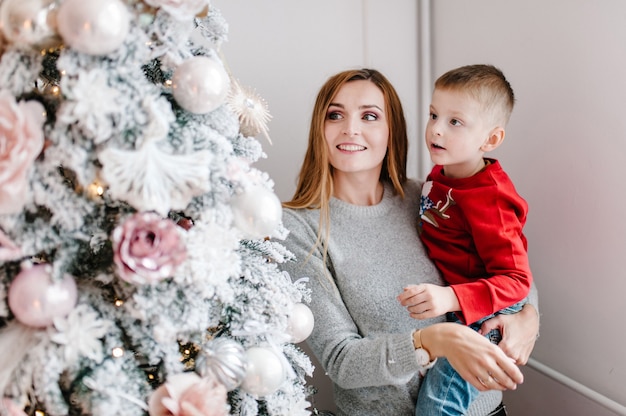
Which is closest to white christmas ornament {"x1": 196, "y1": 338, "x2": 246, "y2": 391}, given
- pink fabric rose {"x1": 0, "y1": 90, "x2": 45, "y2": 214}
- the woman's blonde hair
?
pink fabric rose {"x1": 0, "y1": 90, "x2": 45, "y2": 214}

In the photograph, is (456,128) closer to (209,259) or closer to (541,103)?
(541,103)

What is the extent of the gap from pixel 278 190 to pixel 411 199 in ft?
1.54

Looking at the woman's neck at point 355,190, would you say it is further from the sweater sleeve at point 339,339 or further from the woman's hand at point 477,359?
the woman's hand at point 477,359

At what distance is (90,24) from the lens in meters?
0.70

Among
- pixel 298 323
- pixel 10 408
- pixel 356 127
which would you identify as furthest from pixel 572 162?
pixel 10 408

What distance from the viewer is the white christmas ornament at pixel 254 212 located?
83 cm

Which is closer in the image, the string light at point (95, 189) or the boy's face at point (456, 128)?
the string light at point (95, 189)

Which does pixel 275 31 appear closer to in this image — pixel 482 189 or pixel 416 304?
pixel 482 189

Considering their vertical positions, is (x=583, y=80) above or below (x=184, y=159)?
below

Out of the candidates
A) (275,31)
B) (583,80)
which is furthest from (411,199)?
(275,31)

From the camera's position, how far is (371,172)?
5.20 feet

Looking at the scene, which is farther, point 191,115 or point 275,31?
point 275,31

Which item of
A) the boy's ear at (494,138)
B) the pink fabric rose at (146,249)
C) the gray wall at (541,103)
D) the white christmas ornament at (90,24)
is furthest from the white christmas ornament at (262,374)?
the gray wall at (541,103)

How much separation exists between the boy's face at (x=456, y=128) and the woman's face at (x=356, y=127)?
0.54ft
